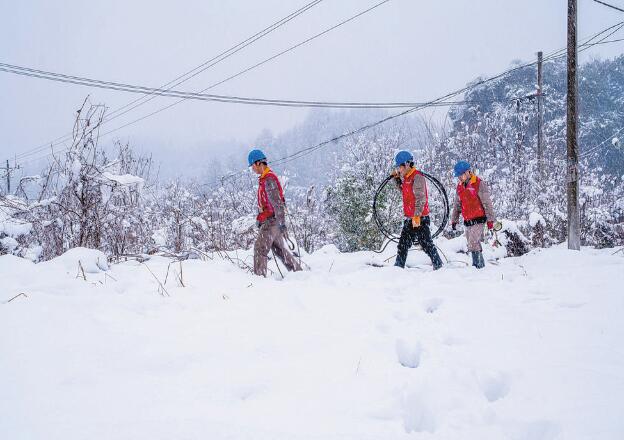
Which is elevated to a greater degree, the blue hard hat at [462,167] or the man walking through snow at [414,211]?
the blue hard hat at [462,167]

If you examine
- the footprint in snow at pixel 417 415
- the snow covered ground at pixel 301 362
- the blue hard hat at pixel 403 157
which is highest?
the blue hard hat at pixel 403 157

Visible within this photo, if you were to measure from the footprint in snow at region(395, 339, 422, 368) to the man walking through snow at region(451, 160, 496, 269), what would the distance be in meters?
4.06

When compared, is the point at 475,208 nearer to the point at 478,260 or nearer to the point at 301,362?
the point at 478,260

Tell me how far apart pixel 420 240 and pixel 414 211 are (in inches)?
16.9

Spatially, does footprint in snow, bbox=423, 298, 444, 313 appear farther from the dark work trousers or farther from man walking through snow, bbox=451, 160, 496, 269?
man walking through snow, bbox=451, 160, 496, 269

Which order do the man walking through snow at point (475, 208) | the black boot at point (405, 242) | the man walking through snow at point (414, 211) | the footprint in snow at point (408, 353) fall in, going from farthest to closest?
1. the man walking through snow at point (475, 208)
2. the black boot at point (405, 242)
3. the man walking through snow at point (414, 211)
4. the footprint in snow at point (408, 353)

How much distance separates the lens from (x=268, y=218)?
4.92 m

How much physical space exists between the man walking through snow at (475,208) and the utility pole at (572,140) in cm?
247

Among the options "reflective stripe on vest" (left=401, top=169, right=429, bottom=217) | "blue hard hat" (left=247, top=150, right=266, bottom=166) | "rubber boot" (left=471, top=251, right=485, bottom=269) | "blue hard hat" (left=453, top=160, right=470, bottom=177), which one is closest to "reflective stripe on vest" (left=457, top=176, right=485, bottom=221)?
"blue hard hat" (left=453, top=160, right=470, bottom=177)

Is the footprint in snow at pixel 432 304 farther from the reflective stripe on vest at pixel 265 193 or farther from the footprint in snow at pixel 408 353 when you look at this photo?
the reflective stripe on vest at pixel 265 193

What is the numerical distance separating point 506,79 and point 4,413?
48.2 metres

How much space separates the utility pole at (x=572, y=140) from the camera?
23.0ft

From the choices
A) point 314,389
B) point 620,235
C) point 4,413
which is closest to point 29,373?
point 4,413

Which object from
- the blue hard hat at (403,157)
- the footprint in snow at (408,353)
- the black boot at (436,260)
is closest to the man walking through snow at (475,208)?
the black boot at (436,260)
